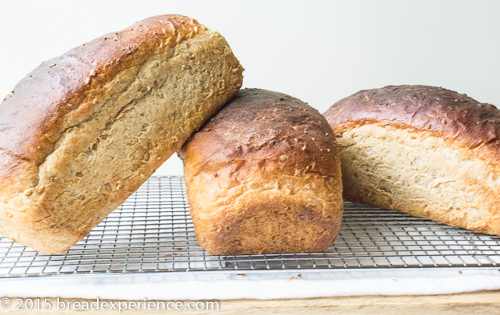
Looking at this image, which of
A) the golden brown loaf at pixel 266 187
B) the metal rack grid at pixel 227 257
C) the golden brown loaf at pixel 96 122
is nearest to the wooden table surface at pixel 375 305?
the metal rack grid at pixel 227 257

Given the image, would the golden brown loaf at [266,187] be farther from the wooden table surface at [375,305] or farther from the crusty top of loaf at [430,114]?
the crusty top of loaf at [430,114]

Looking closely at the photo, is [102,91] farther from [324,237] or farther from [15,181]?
[324,237]

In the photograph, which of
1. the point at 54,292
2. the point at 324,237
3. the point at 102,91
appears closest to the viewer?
the point at 54,292

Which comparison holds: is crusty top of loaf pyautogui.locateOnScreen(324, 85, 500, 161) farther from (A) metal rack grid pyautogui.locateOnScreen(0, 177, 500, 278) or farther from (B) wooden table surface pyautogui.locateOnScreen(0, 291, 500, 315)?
(B) wooden table surface pyautogui.locateOnScreen(0, 291, 500, 315)

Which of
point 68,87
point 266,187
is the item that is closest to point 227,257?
point 266,187

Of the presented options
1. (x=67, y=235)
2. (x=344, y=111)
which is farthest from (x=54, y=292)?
(x=344, y=111)
